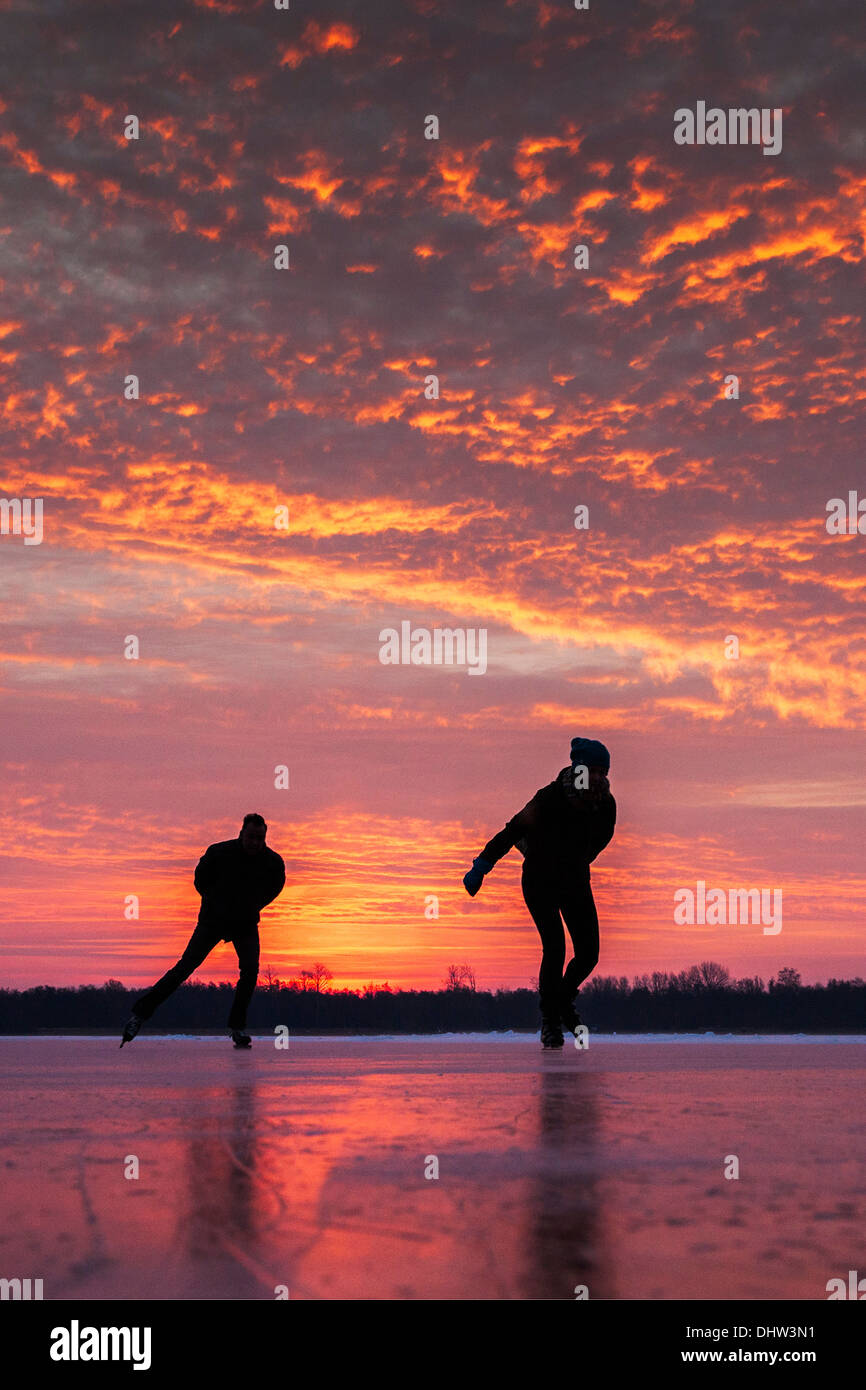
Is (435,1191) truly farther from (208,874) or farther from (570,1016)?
(208,874)

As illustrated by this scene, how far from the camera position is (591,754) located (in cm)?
962

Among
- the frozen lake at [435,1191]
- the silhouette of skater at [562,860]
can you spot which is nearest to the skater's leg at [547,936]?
the silhouette of skater at [562,860]

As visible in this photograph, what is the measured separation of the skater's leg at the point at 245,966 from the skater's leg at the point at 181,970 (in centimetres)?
24

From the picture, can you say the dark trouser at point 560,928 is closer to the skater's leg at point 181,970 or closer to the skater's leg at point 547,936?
the skater's leg at point 547,936

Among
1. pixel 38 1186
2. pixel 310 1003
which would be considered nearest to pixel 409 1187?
pixel 38 1186

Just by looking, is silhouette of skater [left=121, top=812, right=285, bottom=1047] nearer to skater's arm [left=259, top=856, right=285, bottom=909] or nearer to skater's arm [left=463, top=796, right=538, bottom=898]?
skater's arm [left=259, top=856, right=285, bottom=909]

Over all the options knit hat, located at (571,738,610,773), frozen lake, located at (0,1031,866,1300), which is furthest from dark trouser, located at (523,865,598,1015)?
frozen lake, located at (0,1031,866,1300)

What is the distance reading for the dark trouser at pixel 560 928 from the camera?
9.69 m

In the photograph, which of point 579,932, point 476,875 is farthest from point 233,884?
point 579,932

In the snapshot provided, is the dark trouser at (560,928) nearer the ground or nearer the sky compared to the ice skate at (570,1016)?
nearer the sky

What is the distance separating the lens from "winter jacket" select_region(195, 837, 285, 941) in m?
11.1

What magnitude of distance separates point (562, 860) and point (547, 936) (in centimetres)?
57

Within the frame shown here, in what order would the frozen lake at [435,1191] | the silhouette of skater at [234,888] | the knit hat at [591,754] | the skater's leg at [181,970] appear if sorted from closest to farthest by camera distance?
the frozen lake at [435,1191] < the knit hat at [591,754] < the skater's leg at [181,970] < the silhouette of skater at [234,888]

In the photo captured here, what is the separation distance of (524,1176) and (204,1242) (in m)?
1.10
